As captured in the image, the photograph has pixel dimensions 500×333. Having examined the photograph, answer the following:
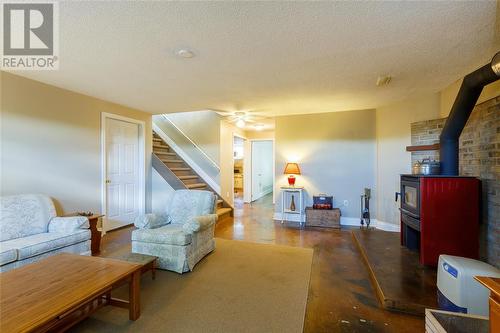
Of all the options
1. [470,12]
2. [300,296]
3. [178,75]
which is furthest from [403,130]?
[178,75]

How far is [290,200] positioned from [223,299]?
3245 millimetres

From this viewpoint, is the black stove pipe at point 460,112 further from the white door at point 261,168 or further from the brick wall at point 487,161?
the white door at point 261,168

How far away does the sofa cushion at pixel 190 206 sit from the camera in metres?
3.14

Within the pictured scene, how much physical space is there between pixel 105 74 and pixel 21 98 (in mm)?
1163

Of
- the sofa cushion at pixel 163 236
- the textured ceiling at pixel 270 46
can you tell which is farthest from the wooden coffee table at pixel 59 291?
the textured ceiling at pixel 270 46

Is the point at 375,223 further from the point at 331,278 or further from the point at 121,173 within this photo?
the point at 121,173

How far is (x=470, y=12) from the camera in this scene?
168 cm

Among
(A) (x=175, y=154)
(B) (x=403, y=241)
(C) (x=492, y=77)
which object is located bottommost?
(B) (x=403, y=241)

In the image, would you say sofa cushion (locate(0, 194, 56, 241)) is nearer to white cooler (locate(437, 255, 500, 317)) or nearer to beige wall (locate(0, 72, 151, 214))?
beige wall (locate(0, 72, 151, 214))

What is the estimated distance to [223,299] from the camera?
84.0 inches

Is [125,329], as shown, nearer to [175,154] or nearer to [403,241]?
[403,241]

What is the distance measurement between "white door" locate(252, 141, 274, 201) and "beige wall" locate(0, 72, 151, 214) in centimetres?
467

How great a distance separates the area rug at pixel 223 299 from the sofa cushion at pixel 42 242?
0.96m

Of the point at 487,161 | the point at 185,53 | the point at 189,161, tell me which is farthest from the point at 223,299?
the point at 189,161
